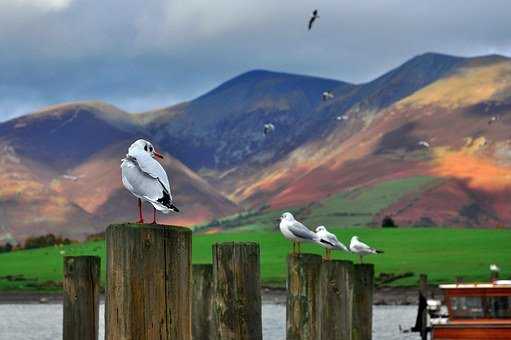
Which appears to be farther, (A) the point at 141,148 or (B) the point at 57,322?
(B) the point at 57,322

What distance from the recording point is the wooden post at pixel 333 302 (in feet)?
70.6

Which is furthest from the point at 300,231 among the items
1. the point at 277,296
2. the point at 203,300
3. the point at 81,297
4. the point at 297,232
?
the point at 277,296

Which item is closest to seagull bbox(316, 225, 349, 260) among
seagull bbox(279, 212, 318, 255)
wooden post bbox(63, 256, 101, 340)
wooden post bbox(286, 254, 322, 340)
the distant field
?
seagull bbox(279, 212, 318, 255)

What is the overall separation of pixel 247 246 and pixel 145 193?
447cm

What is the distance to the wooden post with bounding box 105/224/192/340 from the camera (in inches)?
394

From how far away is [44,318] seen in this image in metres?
110

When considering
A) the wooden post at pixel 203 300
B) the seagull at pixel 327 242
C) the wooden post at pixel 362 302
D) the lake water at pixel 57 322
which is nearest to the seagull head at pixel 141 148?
the wooden post at pixel 203 300

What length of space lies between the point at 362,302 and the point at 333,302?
13.5ft

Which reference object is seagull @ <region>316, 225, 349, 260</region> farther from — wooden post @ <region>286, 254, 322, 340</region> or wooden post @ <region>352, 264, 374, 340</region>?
wooden post @ <region>286, 254, 322, 340</region>

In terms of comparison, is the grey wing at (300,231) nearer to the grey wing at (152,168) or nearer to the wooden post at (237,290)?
the wooden post at (237,290)

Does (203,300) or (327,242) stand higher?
(327,242)

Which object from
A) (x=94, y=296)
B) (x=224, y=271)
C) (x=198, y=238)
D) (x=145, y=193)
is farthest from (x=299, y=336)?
(x=198, y=238)

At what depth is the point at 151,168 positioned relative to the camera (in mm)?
11523

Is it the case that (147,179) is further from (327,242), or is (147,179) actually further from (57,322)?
Result: (57,322)
